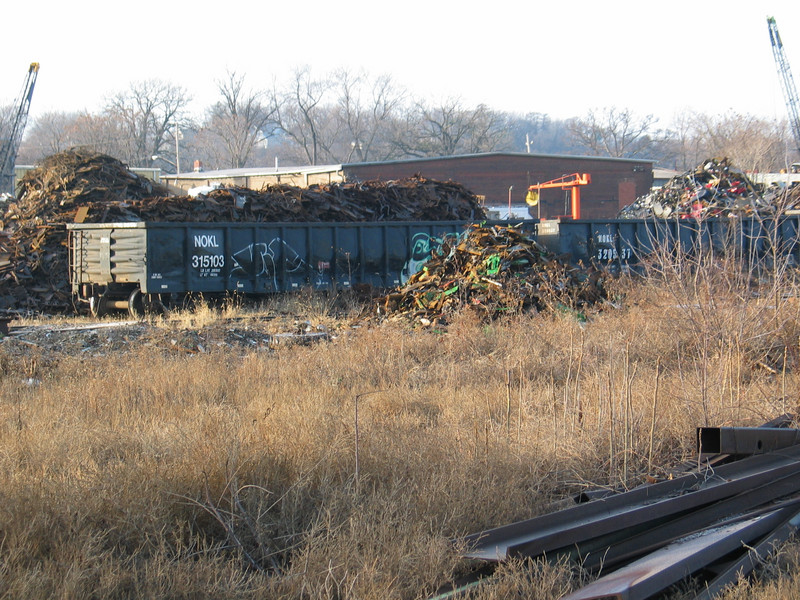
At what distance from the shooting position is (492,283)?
12898 mm

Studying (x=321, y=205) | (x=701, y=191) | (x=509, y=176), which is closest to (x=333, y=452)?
(x=321, y=205)

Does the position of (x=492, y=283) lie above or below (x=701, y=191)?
below

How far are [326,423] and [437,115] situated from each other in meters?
82.1

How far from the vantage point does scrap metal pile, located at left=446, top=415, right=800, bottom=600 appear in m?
3.83

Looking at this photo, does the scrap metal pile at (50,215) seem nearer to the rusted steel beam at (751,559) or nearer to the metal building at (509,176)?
the rusted steel beam at (751,559)

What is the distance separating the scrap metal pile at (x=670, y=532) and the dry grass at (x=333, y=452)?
17cm

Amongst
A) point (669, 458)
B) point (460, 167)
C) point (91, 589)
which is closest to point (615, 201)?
point (460, 167)

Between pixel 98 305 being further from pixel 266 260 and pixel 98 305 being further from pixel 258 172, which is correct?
pixel 258 172

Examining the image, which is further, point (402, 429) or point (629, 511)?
point (402, 429)

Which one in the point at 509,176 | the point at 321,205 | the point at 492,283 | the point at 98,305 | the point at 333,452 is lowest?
the point at 333,452

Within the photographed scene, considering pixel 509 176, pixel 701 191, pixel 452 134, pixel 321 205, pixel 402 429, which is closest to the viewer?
pixel 402 429

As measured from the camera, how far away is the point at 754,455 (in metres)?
5.45

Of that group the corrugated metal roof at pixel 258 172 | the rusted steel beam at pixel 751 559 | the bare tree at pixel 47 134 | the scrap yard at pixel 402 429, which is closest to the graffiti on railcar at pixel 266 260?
the scrap yard at pixel 402 429

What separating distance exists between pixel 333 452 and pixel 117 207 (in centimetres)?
1457
